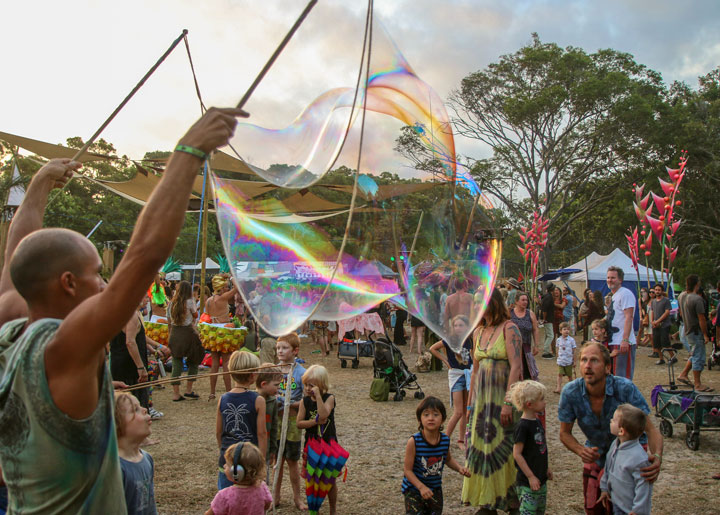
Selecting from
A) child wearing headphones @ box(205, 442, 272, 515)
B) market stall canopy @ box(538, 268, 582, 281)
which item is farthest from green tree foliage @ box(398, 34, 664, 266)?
child wearing headphones @ box(205, 442, 272, 515)

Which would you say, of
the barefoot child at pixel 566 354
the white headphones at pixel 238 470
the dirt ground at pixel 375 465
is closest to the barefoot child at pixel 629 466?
the dirt ground at pixel 375 465

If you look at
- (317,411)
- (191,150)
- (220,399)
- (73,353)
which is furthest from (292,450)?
(191,150)

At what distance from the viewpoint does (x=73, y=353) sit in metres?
1.28

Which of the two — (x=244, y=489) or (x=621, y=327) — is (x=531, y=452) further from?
(x=621, y=327)

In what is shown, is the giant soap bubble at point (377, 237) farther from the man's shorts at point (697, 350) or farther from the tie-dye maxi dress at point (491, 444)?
the man's shorts at point (697, 350)

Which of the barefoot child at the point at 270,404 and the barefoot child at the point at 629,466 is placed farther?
the barefoot child at the point at 270,404

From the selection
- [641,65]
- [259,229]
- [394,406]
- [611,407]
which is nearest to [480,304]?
[611,407]

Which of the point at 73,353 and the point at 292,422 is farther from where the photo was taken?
the point at 292,422

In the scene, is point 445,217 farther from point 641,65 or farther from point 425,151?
point 641,65

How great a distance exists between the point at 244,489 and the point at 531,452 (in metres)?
1.94

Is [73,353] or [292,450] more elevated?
[73,353]

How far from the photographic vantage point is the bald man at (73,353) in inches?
49.7

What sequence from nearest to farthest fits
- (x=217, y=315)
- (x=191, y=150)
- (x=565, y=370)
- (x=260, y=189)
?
(x=191, y=150), (x=260, y=189), (x=217, y=315), (x=565, y=370)

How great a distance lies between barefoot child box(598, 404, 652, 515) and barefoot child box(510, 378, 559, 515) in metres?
0.62
